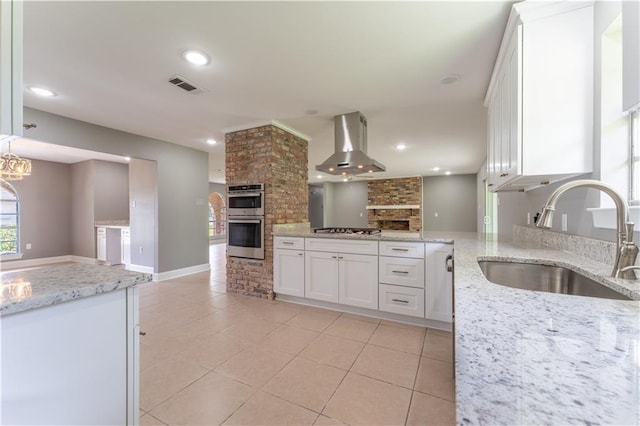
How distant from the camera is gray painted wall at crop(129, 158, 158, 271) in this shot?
448cm

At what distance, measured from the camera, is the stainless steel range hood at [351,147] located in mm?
3268

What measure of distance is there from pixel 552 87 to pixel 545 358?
1675 mm

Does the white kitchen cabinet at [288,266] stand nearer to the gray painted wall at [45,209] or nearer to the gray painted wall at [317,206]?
the gray painted wall at [45,209]

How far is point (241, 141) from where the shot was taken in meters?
3.80

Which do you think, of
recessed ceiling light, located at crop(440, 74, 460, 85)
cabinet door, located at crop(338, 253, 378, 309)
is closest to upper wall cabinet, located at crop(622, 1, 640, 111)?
recessed ceiling light, located at crop(440, 74, 460, 85)

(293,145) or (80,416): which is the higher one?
(293,145)

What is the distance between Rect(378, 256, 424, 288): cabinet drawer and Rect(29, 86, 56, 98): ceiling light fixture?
3.79 metres

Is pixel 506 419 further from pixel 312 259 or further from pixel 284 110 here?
pixel 284 110

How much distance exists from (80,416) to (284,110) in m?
2.99

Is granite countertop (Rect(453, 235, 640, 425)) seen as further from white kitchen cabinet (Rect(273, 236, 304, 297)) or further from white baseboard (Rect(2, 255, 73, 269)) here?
white baseboard (Rect(2, 255, 73, 269))

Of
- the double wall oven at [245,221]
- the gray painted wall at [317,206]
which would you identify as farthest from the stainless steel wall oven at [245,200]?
the gray painted wall at [317,206]

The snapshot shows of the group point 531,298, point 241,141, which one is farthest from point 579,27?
point 241,141

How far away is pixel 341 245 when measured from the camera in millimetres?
3068

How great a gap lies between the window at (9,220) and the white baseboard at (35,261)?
26 centimetres
